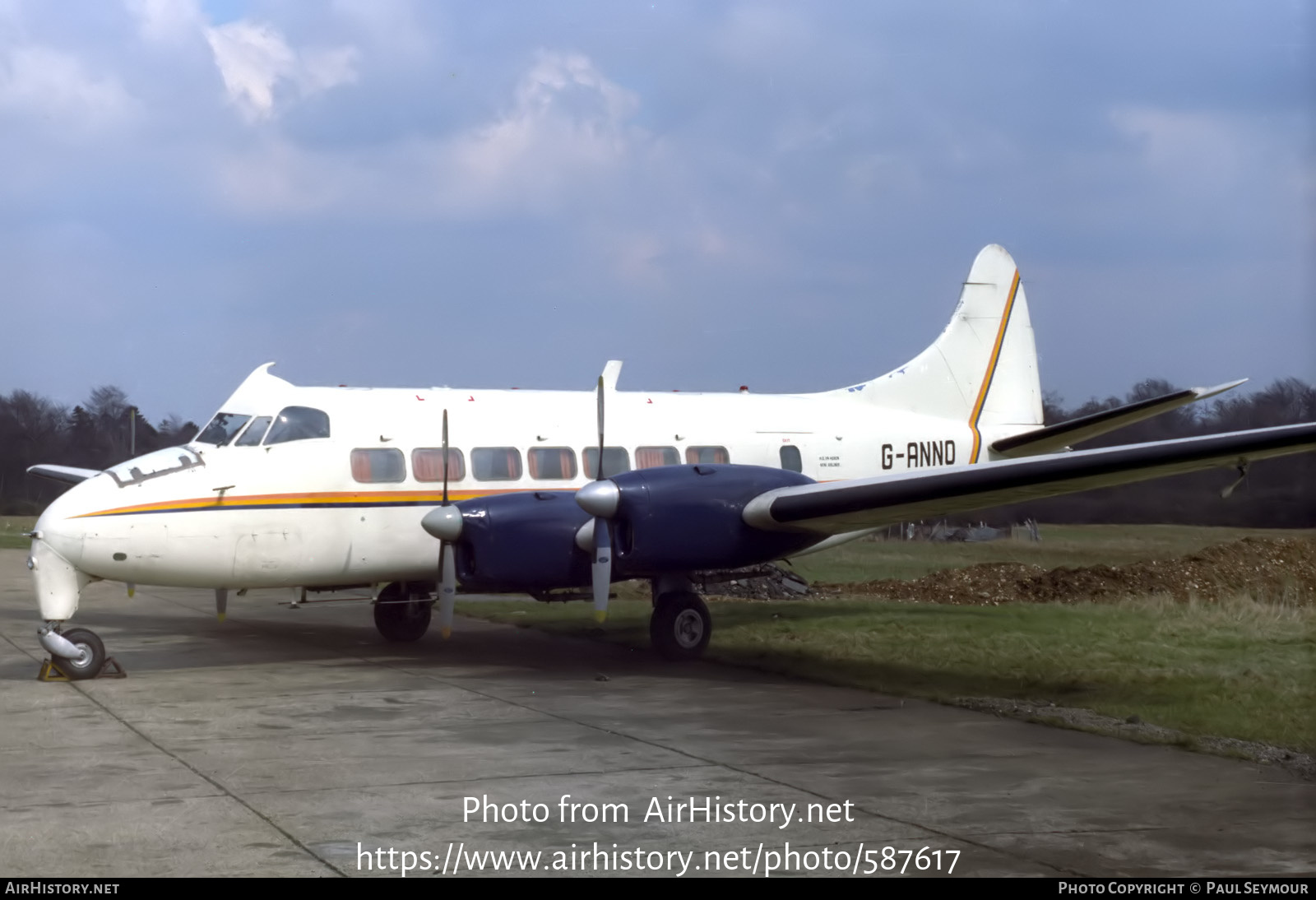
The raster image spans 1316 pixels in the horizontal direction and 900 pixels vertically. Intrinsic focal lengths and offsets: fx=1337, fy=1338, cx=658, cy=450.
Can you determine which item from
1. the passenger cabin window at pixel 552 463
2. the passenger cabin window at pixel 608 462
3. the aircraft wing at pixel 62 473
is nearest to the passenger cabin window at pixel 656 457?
the passenger cabin window at pixel 608 462

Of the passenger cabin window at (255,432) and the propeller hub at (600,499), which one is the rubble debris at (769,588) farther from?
the passenger cabin window at (255,432)

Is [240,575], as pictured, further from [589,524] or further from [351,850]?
[351,850]

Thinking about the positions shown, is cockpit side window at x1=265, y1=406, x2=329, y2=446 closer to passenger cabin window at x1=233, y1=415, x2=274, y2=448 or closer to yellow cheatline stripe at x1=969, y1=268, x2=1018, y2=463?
passenger cabin window at x1=233, y1=415, x2=274, y2=448

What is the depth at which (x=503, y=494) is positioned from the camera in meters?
13.5

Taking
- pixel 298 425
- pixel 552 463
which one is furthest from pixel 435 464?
pixel 298 425

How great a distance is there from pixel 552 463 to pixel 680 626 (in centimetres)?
228

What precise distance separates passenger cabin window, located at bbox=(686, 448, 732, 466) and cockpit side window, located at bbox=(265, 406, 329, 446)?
3983mm

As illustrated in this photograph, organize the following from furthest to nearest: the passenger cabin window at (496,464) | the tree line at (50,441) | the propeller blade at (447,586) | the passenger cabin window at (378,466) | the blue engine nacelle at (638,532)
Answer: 1. the tree line at (50,441)
2. the passenger cabin window at (496,464)
3. the passenger cabin window at (378,466)
4. the propeller blade at (447,586)
5. the blue engine nacelle at (638,532)

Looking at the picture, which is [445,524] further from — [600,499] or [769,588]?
[769,588]

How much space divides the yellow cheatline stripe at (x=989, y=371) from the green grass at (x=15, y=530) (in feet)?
76.6

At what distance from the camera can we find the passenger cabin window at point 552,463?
46.4 feet

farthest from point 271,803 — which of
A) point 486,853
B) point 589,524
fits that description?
point 589,524

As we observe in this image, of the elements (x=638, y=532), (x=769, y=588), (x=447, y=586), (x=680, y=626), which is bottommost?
(x=769, y=588)

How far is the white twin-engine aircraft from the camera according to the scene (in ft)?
38.3
